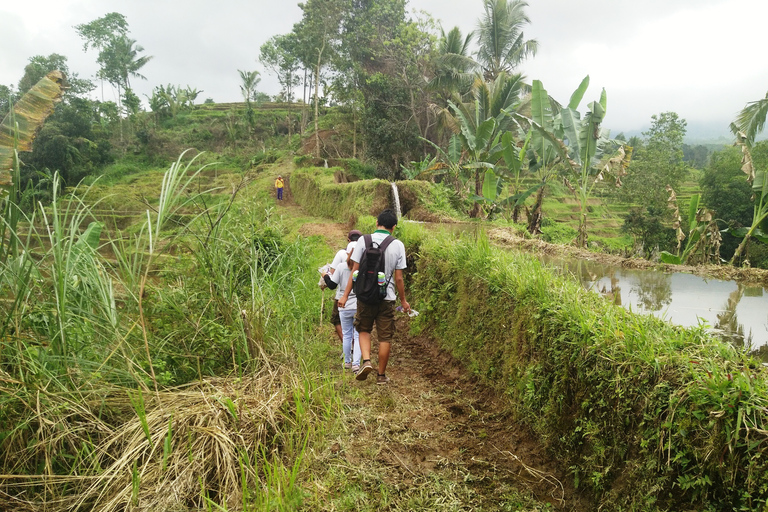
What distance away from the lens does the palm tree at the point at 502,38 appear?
21.1 metres

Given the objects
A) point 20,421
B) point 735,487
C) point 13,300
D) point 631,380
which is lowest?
point 20,421

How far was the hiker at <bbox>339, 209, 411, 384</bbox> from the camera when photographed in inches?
174

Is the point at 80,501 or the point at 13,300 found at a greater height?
the point at 13,300

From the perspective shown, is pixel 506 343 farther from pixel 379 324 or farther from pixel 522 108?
pixel 522 108

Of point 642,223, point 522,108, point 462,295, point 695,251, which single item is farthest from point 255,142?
point 462,295

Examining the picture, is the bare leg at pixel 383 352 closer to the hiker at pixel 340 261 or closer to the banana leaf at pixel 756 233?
the hiker at pixel 340 261

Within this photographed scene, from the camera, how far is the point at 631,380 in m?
2.46

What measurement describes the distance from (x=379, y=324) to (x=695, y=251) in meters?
10.6

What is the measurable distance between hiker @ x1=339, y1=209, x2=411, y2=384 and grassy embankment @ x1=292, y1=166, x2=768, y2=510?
936 mm

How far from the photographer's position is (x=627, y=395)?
2477mm

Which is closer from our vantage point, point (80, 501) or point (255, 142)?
point (80, 501)

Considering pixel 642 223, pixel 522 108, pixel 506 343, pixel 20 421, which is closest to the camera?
pixel 20 421

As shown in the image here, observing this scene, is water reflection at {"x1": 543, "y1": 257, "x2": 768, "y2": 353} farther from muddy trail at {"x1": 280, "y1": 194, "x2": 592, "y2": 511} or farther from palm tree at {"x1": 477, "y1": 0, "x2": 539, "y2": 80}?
palm tree at {"x1": 477, "y1": 0, "x2": 539, "y2": 80}

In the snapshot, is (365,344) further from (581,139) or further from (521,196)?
(521,196)
